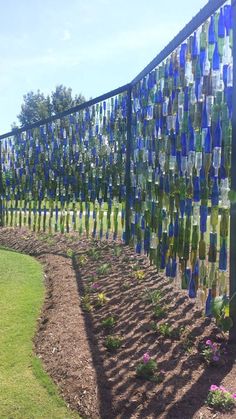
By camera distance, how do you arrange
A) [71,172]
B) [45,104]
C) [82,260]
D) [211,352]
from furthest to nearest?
1. [45,104]
2. [71,172]
3. [82,260]
4. [211,352]

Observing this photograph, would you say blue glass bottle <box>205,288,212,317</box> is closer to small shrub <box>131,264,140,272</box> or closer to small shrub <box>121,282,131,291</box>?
small shrub <box>121,282,131,291</box>

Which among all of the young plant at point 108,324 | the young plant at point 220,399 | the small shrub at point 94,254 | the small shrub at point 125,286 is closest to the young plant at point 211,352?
the young plant at point 220,399

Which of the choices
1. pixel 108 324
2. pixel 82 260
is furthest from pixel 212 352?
pixel 82 260

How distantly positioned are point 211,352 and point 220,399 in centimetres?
57

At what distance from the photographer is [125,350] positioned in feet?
11.1

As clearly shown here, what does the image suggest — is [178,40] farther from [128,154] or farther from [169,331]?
[169,331]

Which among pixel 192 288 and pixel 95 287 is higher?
pixel 192 288

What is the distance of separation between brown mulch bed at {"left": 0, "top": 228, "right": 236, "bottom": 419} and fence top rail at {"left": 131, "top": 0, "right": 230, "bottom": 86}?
257 cm

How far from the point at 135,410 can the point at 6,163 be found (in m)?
9.35

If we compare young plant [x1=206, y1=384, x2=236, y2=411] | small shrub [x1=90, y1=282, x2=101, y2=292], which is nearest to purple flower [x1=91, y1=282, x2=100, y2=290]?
small shrub [x1=90, y1=282, x2=101, y2=292]

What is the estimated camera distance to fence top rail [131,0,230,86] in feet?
12.1

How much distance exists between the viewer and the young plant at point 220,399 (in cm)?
251

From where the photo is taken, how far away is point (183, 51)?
4.39m

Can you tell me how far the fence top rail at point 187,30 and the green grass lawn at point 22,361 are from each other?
122 inches
